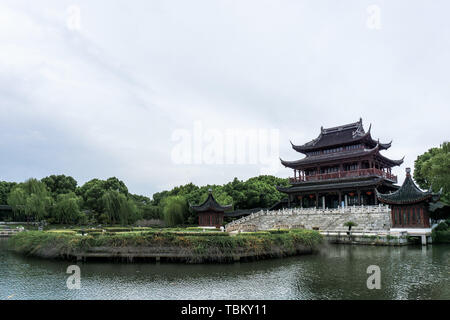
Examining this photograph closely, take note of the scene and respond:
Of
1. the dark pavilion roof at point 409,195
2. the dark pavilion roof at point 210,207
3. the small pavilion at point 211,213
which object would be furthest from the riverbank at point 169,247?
the small pavilion at point 211,213

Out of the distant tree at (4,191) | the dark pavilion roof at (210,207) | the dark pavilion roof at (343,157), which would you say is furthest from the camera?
the distant tree at (4,191)

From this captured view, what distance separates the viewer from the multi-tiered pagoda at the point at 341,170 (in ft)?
137

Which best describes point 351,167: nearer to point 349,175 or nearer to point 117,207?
point 349,175

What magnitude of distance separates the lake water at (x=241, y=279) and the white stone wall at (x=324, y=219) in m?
11.6

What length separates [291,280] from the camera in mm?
14039

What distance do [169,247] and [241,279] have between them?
19.1 feet

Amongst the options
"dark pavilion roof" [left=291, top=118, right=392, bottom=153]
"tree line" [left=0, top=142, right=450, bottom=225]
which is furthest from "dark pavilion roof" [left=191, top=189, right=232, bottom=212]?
"dark pavilion roof" [left=291, top=118, right=392, bottom=153]

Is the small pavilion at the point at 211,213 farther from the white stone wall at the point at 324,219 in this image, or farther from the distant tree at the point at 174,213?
the distant tree at the point at 174,213

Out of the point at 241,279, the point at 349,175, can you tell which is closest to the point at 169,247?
the point at 241,279

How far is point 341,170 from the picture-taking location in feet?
150

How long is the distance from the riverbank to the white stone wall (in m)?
10.7

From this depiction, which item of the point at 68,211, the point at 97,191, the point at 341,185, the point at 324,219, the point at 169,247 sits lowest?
the point at 169,247
